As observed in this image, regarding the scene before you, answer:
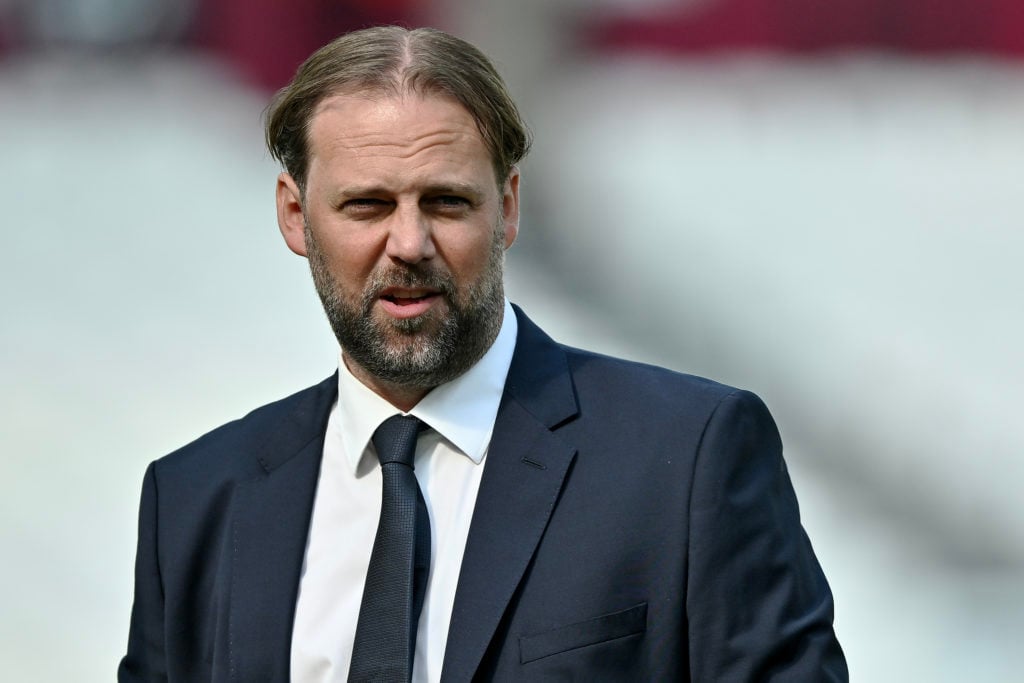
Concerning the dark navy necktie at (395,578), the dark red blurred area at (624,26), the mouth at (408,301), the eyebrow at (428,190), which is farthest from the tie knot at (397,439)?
the dark red blurred area at (624,26)

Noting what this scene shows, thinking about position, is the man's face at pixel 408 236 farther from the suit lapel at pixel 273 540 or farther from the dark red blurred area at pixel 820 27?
the dark red blurred area at pixel 820 27

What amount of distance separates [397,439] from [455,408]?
6cm

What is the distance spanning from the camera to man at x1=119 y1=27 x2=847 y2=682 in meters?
1.29

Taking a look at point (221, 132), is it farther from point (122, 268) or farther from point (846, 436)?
point (846, 436)

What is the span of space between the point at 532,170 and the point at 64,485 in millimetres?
878

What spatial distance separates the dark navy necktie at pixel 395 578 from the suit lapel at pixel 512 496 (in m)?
0.04

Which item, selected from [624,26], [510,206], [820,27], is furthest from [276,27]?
[510,206]

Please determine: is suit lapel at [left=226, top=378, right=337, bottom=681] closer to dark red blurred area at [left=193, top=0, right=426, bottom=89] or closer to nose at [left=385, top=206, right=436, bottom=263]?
nose at [left=385, top=206, right=436, bottom=263]

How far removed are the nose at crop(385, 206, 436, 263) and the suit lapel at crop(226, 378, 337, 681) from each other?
25 cm

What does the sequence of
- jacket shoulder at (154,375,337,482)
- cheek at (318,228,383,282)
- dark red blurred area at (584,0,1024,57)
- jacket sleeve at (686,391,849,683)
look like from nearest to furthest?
jacket sleeve at (686,391,849,683)
cheek at (318,228,383,282)
jacket shoulder at (154,375,337,482)
dark red blurred area at (584,0,1024,57)

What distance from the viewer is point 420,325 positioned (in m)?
1.37

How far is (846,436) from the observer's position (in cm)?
223

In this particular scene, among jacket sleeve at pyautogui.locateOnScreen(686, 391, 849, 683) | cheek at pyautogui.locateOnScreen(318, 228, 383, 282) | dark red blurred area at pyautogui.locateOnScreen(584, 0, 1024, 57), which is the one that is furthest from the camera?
dark red blurred area at pyautogui.locateOnScreen(584, 0, 1024, 57)

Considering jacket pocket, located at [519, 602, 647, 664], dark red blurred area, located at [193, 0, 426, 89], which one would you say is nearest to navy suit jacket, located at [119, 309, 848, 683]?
jacket pocket, located at [519, 602, 647, 664]
